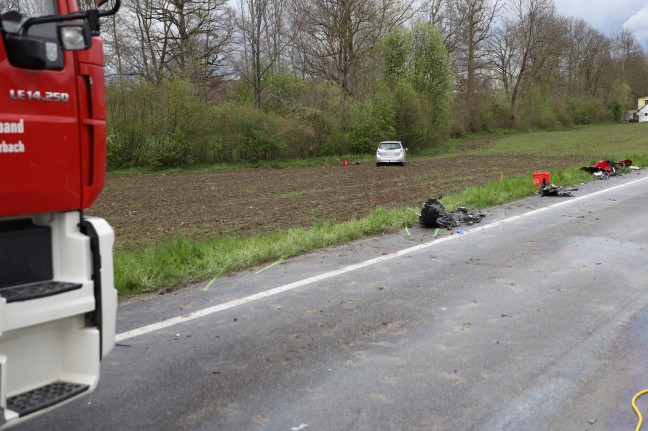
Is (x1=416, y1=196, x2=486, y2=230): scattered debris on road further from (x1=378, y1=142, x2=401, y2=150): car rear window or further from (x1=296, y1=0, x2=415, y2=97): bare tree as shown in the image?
(x1=296, y1=0, x2=415, y2=97): bare tree

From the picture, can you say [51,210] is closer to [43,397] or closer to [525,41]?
[43,397]

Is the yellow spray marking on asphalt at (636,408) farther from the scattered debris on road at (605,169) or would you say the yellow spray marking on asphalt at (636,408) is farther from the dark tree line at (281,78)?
the dark tree line at (281,78)

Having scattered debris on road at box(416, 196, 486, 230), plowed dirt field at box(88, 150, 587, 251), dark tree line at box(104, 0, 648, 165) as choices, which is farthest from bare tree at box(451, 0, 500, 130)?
scattered debris on road at box(416, 196, 486, 230)

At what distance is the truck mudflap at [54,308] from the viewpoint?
2.61 metres

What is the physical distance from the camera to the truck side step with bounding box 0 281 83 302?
257 centimetres

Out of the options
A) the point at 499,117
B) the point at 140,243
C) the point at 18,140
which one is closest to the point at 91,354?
the point at 18,140

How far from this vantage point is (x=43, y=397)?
267 cm

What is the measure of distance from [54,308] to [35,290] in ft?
0.40

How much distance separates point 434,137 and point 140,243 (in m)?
38.7

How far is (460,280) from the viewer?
635 cm

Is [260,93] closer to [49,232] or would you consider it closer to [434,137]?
[434,137]

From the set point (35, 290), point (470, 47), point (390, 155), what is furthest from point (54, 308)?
point (470, 47)

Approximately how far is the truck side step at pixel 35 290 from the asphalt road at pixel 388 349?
972 mm

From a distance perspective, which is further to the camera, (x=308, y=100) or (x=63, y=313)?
(x=308, y=100)
